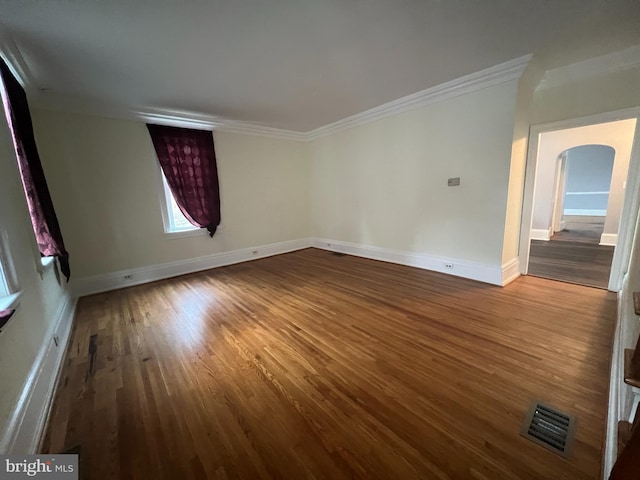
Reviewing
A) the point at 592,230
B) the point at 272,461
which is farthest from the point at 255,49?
the point at 592,230

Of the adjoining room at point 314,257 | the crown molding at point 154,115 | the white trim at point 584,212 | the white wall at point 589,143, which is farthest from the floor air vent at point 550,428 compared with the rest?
the white trim at point 584,212

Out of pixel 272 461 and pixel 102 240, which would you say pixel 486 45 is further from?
pixel 102 240

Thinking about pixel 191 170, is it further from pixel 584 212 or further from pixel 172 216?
pixel 584 212

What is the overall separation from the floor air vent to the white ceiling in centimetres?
276

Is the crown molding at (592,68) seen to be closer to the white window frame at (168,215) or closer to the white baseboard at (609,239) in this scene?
the white baseboard at (609,239)

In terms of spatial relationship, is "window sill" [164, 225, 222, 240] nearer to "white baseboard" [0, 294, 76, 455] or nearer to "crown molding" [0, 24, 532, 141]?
"crown molding" [0, 24, 532, 141]

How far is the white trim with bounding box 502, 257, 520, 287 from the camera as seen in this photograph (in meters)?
3.28

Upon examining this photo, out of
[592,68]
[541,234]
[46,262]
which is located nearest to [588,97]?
[592,68]

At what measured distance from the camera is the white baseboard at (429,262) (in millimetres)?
3335

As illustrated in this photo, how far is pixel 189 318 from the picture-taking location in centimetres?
278

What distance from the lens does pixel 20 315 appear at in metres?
1.59

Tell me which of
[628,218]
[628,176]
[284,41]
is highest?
[284,41]

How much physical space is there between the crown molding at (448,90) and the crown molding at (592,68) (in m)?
0.68

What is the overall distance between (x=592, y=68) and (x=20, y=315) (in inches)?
221
